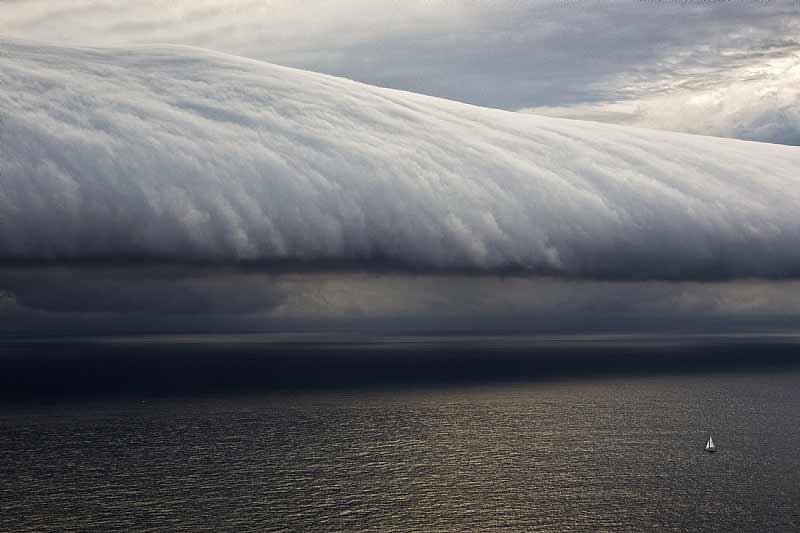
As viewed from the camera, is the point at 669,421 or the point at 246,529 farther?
the point at 669,421

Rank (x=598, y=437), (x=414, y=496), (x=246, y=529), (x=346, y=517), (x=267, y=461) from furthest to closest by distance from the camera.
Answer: (x=598, y=437) < (x=267, y=461) < (x=414, y=496) < (x=346, y=517) < (x=246, y=529)

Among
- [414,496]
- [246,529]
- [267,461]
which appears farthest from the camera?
[267,461]

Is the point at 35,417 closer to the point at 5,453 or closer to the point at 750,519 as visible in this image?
the point at 5,453

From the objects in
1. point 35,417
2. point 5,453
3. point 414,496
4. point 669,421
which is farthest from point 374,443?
point 35,417
